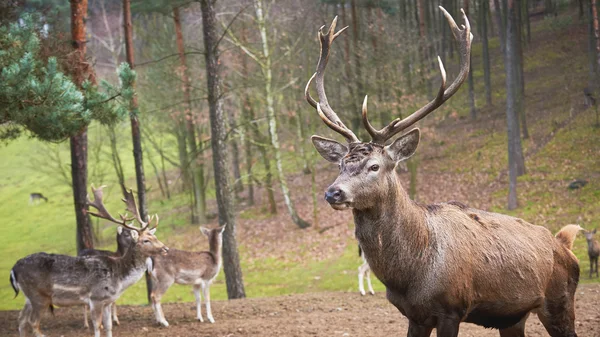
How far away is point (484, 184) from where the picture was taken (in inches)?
873

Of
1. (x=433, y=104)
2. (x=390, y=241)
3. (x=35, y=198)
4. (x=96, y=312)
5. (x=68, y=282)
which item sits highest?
(x=433, y=104)

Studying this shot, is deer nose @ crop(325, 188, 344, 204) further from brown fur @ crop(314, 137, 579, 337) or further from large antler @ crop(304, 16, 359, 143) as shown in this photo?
large antler @ crop(304, 16, 359, 143)

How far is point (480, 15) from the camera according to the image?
2667 centimetres

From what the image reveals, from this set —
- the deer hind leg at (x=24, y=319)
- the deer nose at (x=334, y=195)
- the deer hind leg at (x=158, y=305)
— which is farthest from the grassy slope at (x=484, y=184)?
the deer nose at (x=334, y=195)

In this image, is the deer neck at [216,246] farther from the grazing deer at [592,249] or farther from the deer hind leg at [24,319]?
the grazing deer at [592,249]

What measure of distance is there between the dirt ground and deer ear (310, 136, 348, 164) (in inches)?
140

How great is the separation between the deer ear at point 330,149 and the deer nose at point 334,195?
0.72 meters

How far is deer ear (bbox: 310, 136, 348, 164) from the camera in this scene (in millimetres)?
5610

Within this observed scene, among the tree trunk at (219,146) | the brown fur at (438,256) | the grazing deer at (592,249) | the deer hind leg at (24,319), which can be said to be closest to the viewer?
the brown fur at (438,256)

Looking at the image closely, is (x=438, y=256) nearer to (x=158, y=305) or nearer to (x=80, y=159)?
(x=158, y=305)

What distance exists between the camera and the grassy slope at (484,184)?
725 inches

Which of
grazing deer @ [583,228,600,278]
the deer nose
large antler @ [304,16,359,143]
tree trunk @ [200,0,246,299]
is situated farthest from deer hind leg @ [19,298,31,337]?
grazing deer @ [583,228,600,278]

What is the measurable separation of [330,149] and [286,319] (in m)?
4.92

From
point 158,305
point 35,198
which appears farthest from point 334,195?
point 35,198
